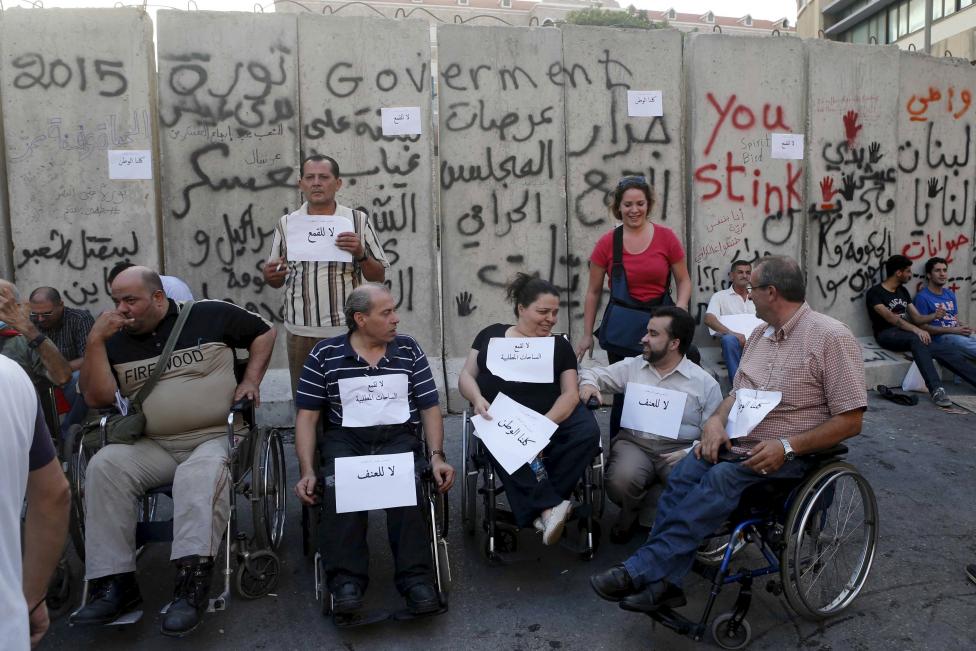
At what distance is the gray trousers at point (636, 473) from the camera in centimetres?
374

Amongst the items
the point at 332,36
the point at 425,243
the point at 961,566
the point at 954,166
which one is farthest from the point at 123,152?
the point at 954,166

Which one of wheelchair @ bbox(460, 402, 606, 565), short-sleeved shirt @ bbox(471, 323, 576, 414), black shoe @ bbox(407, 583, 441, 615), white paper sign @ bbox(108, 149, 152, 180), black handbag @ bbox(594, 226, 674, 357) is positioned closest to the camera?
black shoe @ bbox(407, 583, 441, 615)

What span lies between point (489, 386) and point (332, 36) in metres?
3.51

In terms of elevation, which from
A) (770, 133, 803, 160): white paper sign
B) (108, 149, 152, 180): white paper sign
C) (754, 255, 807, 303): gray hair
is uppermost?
(770, 133, 803, 160): white paper sign

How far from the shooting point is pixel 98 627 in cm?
327

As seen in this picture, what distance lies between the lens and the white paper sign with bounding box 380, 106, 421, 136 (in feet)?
20.0

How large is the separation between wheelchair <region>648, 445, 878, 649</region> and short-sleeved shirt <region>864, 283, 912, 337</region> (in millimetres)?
Answer: 4246

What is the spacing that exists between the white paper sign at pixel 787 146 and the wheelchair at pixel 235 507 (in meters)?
5.25

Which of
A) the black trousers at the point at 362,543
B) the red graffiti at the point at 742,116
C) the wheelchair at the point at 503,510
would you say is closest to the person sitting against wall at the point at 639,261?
the wheelchair at the point at 503,510

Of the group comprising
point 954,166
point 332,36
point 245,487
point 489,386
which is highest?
point 332,36

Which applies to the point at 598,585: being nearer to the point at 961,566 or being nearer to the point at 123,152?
the point at 961,566

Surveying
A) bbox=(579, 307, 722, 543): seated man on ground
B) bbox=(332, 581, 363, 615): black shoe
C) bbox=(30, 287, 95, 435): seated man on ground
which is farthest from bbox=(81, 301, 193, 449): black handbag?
bbox=(579, 307, 722, 543): seated man on ground

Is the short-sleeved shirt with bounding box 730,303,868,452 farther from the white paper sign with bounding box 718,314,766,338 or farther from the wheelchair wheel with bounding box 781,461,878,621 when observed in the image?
the white paper sign with bounding box 718,314,766,338

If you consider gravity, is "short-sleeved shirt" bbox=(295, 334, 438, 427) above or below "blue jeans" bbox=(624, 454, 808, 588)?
above
